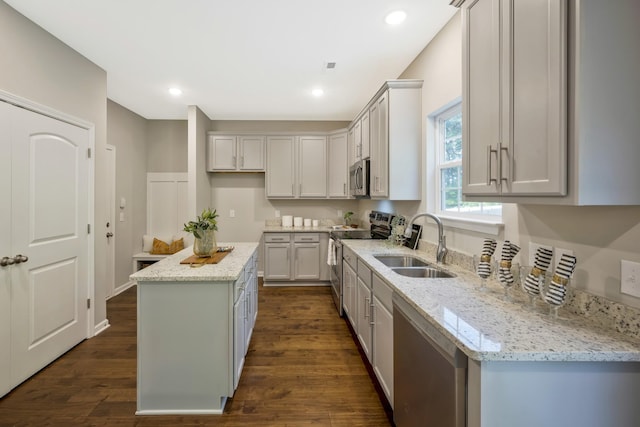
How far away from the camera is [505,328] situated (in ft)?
3.66

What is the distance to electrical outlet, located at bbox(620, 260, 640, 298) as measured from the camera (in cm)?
106

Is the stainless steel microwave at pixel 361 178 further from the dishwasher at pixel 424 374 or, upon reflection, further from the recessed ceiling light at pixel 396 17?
the dishwasher at pixel 424 374

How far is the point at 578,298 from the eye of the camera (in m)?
1.27

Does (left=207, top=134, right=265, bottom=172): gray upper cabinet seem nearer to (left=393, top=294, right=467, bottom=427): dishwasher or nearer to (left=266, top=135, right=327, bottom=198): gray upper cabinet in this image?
(left=266, top=135, right=327, bottom=198): gray upper cabinet

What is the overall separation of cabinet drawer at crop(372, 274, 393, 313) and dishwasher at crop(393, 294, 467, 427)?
0.52 ft

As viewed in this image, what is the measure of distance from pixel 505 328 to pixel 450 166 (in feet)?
5.25

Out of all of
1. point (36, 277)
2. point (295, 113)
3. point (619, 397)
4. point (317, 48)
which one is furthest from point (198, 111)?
point (619, 397)

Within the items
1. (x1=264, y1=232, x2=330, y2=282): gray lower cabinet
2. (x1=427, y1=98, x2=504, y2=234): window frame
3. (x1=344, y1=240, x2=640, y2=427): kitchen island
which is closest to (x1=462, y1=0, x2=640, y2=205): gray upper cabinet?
(x1=344, y1=240, x2=640, y2=427): kitchen island

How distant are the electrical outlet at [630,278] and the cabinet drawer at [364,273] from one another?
4.63 ft

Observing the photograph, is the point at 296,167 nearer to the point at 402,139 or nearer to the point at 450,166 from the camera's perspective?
the point at 402,139

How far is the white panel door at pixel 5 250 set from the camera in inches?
81.5

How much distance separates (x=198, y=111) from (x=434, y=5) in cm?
350

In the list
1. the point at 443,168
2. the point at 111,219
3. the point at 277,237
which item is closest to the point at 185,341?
the point at 443,168

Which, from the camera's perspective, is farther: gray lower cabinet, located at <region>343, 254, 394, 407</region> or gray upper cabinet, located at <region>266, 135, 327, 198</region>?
gray upper cabinet, located at <region>266, 135, 327, 198</region>
